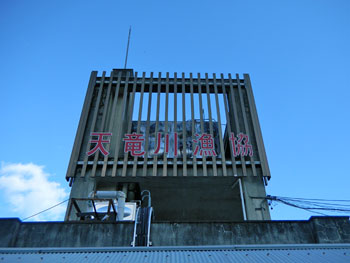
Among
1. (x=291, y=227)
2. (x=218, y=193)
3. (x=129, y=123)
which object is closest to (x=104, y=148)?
(x=129, y=123)

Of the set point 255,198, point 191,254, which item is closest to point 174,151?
point 255,198

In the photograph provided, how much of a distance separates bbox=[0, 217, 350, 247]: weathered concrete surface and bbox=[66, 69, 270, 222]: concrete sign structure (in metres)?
3.22

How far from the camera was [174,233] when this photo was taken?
13156 millimetres

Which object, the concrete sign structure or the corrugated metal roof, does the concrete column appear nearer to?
the concrete sign structure

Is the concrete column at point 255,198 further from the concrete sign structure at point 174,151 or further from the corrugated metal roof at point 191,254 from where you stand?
the corrugated metal roof at point 191,254

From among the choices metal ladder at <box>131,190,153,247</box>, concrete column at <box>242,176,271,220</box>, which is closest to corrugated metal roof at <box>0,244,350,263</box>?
metal ladder at <box>131,190,153,247</box>

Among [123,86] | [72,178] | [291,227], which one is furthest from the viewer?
[123,86]

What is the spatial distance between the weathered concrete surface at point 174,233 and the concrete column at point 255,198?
4038mm

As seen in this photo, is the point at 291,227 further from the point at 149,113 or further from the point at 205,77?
the point at 205,77

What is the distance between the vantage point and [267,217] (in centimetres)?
1745

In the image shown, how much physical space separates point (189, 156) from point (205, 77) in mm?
6497

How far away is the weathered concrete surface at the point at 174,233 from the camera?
12844mm

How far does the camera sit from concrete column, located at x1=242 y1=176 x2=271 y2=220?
17.6 metres

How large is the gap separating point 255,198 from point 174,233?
21.9ft
